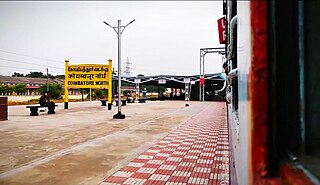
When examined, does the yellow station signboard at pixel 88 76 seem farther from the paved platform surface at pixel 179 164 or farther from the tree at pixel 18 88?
the tree at pixel 18 88

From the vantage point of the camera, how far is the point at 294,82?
1.99 feet

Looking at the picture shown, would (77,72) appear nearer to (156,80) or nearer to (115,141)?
(115,141)

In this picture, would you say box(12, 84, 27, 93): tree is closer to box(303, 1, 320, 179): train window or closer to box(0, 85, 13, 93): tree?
box(0, 85, 13, 93): tree

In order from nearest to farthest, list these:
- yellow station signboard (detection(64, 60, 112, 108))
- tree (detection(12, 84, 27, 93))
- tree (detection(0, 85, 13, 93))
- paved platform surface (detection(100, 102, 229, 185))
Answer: paved platform surface (detection(100, 102, 229, 185)), yellow station signboard (detection(64, 60, 112, 108)), tree (detection(0, 85, 13, 93)), tree (detection(12, 84, 27, 93))

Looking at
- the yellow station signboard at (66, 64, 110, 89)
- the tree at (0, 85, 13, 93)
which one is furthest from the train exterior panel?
the tree at (0, 85, 13, 93)

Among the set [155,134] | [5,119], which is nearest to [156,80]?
[5,119]

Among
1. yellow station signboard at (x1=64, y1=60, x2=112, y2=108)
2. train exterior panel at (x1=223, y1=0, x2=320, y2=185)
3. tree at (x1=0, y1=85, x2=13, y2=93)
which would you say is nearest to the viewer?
train exterior panel at (x1=223, y1=0, x2=320, y2=185)

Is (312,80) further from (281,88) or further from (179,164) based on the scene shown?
(179,164)

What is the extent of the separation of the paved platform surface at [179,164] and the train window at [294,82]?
3257mm

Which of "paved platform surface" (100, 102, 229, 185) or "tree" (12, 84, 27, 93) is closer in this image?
"paved platform surface" (100, 102, 229, 185)

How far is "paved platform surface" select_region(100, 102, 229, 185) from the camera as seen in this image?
376 centimetres

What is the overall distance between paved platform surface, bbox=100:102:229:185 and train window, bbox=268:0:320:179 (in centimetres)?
326

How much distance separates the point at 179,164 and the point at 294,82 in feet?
13.8

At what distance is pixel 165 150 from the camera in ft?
18.4
